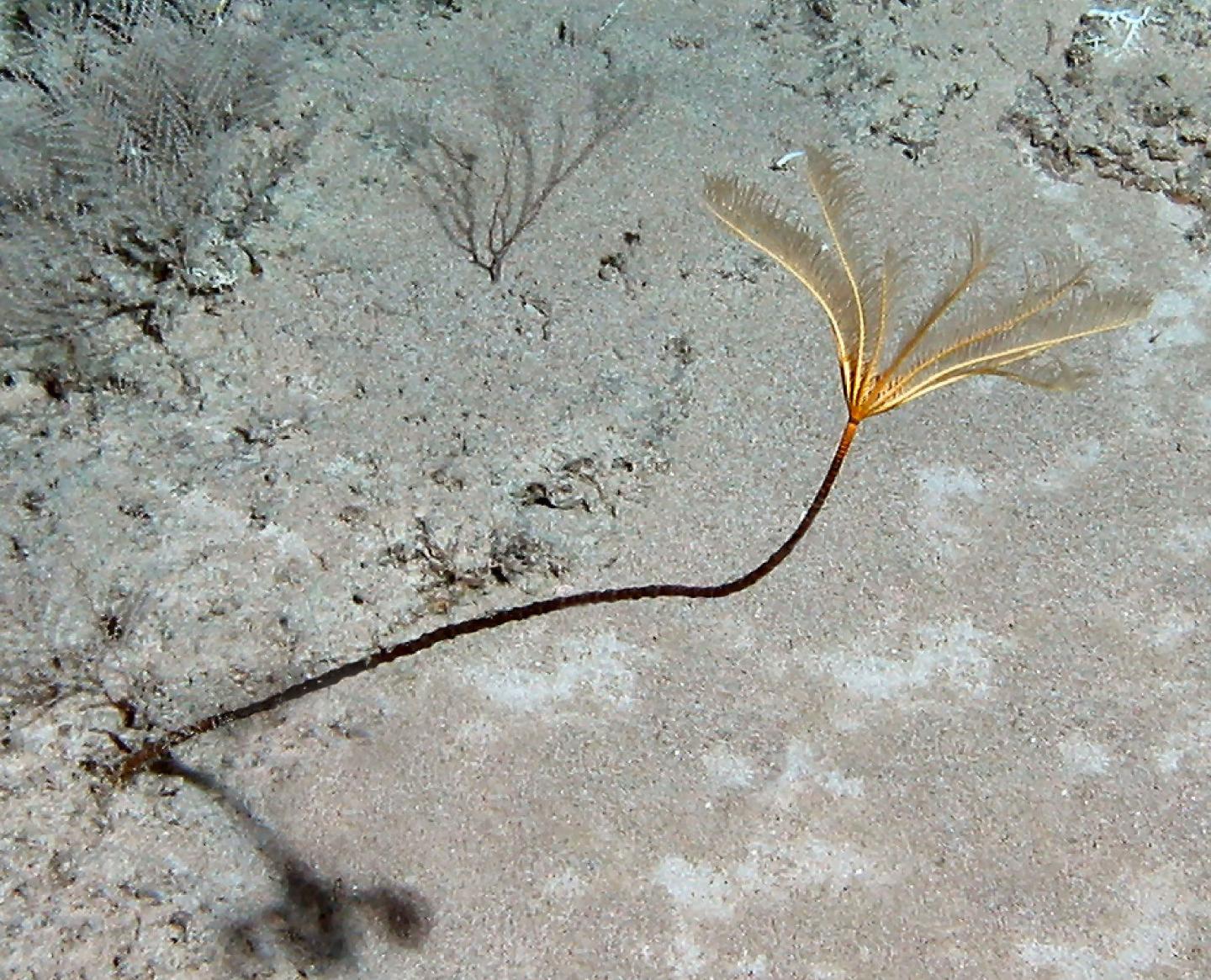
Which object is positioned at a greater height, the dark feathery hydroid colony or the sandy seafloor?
the dark feathery hydroid colony

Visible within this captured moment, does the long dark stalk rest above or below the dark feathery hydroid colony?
below

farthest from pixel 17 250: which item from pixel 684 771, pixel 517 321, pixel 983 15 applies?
pixel 983 15

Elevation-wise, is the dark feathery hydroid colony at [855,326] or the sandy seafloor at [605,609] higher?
the dark feathery hydroid colony at [855,326]

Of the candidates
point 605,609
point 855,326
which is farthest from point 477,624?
point 855,326

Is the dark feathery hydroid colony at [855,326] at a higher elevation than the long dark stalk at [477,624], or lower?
higher
